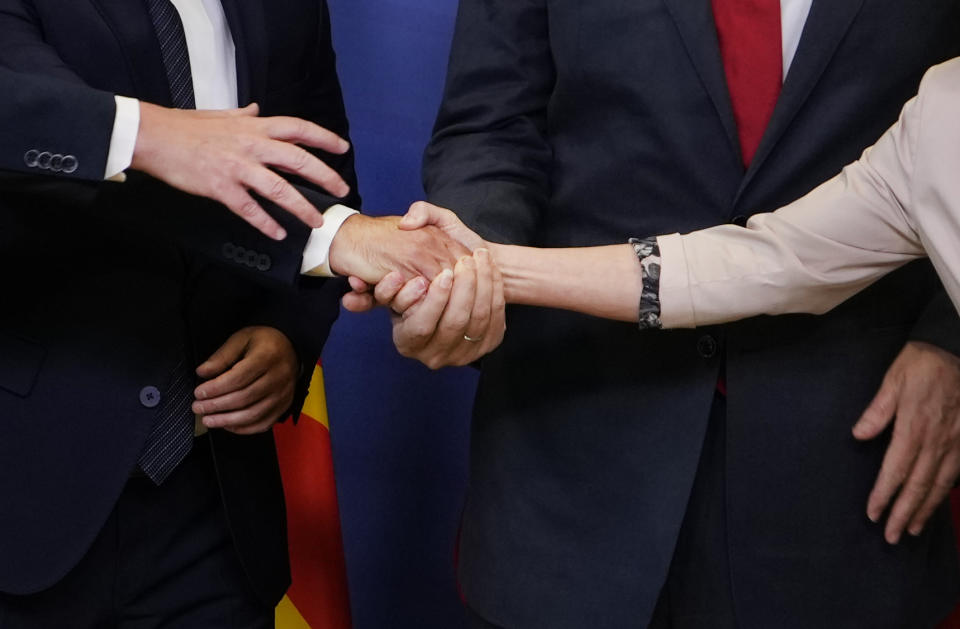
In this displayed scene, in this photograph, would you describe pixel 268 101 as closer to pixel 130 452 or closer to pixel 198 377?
pixel 198 377

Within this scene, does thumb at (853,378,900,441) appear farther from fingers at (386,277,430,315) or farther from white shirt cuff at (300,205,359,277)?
white shirt cuff at (300,205,359,277)

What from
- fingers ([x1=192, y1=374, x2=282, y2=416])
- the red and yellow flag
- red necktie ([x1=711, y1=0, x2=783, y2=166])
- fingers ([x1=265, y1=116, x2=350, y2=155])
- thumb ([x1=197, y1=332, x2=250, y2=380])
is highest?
red necktie ([x1=711, y1=0, x2=783, y2=166])

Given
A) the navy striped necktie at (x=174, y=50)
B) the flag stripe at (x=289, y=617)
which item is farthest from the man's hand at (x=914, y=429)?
the flag stripe at (x=289, y=617)

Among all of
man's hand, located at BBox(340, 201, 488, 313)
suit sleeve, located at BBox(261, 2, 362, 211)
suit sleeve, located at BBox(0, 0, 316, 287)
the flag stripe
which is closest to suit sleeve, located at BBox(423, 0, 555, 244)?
man's hand, located at BBox(340, 201, 488, 313)

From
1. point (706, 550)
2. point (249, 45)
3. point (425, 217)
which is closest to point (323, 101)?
point (249, 45)

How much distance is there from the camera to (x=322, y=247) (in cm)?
152

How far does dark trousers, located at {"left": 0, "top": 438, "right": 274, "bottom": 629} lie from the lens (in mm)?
1436

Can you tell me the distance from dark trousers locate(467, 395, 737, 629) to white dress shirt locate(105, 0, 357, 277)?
19.2 inches

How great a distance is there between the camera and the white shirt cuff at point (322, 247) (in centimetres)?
151

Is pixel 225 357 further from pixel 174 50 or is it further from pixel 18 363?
pixel 174 50

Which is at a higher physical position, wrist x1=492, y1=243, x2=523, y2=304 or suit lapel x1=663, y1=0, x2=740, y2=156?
suit lapel x1=663, y1=0, x2=740, y2=156

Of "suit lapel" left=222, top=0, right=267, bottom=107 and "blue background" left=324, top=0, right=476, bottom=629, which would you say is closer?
"suit lapel" left=222, top=0, right=267, bottom=107

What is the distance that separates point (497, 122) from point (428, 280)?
243 millimetres

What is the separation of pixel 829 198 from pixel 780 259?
0.08 metres
